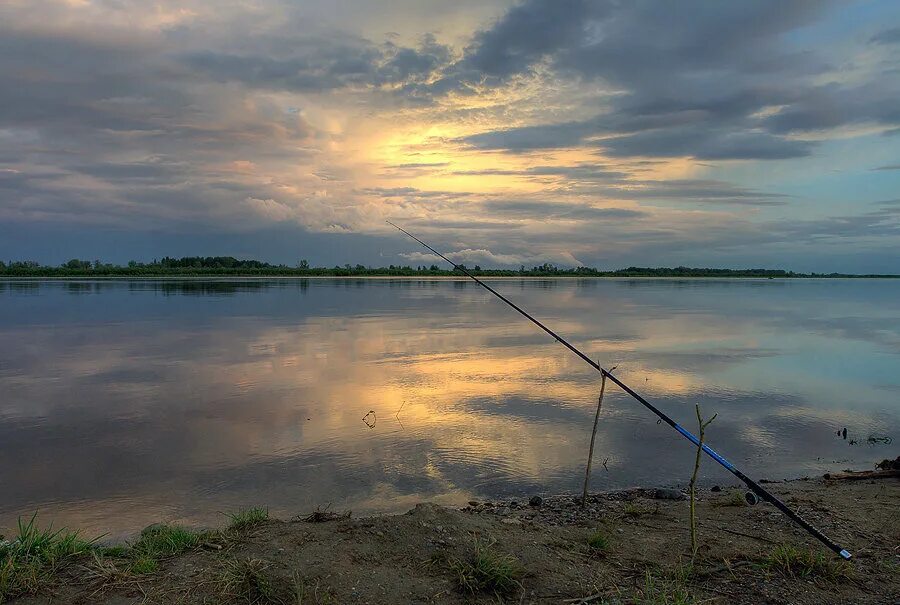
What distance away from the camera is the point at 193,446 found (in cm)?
903

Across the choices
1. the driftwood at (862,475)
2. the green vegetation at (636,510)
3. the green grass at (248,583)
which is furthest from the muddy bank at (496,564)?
the driftwood at (862,475)

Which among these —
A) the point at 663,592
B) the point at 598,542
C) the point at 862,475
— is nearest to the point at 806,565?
the point at 663,592

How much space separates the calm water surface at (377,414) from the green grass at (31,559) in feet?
4.87

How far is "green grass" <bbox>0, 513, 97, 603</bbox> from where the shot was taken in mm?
4176

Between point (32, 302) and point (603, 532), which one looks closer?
point (603, 532)

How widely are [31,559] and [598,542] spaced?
4661 mm

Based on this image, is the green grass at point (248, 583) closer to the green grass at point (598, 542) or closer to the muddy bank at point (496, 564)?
the muddy bank at point (496, 564)

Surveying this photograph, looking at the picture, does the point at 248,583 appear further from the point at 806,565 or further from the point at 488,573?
the point at 806,565

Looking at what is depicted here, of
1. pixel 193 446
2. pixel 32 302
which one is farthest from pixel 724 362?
→ pixel 32 302

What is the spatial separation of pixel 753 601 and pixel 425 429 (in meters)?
6.23

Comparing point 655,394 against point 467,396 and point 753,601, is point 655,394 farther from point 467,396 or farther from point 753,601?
point 753,601

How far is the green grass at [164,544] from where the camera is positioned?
4787 millimetres

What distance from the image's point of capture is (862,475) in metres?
7.73

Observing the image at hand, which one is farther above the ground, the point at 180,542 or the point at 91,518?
the point at 180,542
